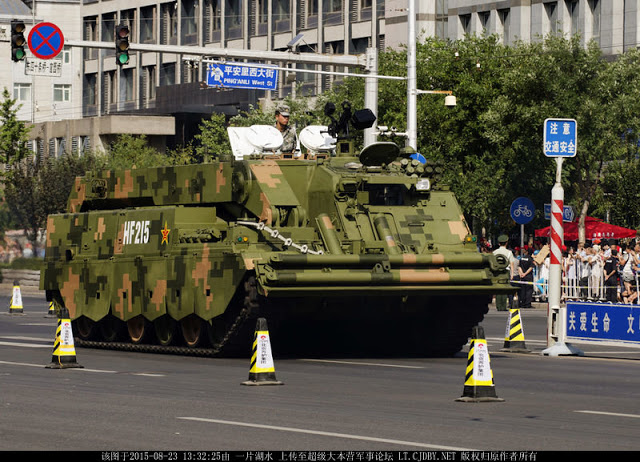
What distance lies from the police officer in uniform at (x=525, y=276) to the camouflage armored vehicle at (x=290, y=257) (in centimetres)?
1391

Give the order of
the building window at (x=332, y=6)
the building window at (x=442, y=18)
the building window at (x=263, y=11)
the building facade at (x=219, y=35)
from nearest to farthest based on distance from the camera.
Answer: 1. the building facade at (x=219, y=35)
2. the building window at (x=442, y=18)
3. the building window at (x=332, y=6)
4. the building window at (x=263, y=11)

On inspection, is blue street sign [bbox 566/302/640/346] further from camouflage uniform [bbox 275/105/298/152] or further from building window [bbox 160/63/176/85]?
building window [bbox 160/63/176/85]

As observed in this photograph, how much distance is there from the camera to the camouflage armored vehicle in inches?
827

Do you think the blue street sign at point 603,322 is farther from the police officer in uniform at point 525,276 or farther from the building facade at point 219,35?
the building facade at point 219,35

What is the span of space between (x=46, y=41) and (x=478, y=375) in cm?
1878

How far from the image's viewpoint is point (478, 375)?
15.3 m

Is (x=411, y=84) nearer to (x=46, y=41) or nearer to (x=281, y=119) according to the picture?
(x=46, y=41)

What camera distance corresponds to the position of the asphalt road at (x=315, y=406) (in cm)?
1180

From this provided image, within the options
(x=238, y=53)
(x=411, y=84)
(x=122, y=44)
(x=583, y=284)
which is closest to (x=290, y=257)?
(x=122, y=44)

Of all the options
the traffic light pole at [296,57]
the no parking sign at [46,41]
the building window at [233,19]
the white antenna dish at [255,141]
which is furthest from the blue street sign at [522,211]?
the building window at [233,19]

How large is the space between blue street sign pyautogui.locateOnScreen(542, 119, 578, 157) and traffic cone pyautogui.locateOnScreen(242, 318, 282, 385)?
880 centimetres

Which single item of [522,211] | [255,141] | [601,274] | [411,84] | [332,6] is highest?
[332,6]

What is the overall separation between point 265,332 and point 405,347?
6.72 metres

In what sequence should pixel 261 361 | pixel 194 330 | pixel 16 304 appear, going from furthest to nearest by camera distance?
pixel 16 304, pixel 194 330, pixel 261 361
